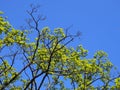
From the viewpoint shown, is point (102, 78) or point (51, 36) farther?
point (102, 78)

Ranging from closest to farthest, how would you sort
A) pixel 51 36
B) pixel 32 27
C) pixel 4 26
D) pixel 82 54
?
pixel 4 26
pixel 32 27
pixel 51 36
pixel 82 54

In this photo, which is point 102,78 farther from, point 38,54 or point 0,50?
point 0,50

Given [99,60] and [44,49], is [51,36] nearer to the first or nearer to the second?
[44,49]

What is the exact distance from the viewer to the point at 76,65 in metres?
32.0

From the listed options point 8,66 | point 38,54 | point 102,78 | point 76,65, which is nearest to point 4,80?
point 8,66

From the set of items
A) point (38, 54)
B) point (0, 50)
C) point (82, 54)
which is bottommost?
point (0, 50)

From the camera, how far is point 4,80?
3281cm

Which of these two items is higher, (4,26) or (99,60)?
(99,60)

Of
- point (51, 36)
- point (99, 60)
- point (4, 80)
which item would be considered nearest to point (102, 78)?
point (99, 60)

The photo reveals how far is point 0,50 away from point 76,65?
7.34 meters

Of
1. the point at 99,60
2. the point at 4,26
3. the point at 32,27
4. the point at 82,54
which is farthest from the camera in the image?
the point at 99,60

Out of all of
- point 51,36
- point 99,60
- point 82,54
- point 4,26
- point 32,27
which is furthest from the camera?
point 99,60

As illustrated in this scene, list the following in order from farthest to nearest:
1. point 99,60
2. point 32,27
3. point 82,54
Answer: point 99,60
point 82,54
point 32,27

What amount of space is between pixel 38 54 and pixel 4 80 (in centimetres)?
398
